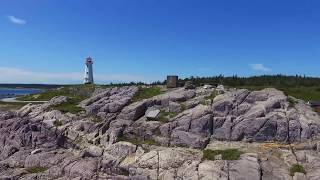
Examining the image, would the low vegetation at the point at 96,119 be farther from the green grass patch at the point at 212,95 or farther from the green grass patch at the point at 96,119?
the green grass patch at the point at 212,95

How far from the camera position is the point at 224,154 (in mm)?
36188

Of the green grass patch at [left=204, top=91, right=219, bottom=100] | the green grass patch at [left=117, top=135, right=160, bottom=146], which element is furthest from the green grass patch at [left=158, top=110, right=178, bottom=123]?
the green grass patch at [left=204, top=91, right=219, bottom=100]

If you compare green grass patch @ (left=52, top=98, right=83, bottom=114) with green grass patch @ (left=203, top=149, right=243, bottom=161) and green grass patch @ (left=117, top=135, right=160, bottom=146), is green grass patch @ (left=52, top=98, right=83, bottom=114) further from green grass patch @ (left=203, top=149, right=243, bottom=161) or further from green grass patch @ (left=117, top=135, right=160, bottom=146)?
green grass patch @ (left=203, top=149, right=243, bottom=161)

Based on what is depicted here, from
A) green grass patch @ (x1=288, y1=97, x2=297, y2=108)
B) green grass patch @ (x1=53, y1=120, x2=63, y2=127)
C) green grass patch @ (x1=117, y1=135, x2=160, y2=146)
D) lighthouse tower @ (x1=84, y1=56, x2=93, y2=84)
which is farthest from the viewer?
lighthouse tower @ (x1=84, y1=56, x2=93, y2=84)

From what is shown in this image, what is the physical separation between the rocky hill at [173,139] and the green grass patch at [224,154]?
0.26 feet

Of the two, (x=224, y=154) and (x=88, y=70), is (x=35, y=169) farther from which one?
(x=88, y=70)

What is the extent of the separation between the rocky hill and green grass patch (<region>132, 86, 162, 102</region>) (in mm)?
1320

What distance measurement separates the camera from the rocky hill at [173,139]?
35.0 m

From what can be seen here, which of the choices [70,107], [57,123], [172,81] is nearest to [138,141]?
[57,123]

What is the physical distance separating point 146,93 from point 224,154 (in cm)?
1873

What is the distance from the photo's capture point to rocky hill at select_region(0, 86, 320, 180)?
3503cm

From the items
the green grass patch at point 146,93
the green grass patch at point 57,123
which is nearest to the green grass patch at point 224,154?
the green grass patch at point 146,93

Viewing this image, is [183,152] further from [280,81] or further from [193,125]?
[280,81]

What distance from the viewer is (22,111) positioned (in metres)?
54.2
